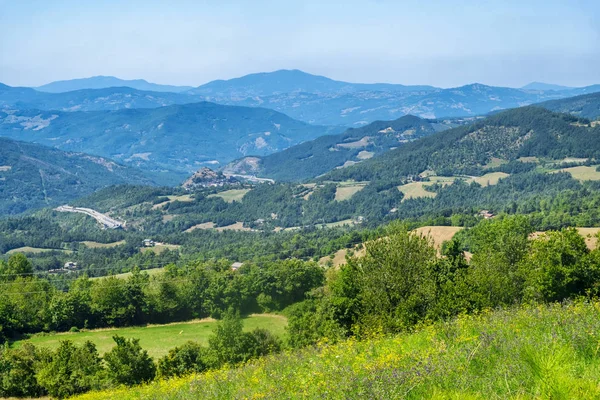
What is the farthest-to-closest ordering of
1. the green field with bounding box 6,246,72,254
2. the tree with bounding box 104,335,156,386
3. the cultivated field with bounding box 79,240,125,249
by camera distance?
the cultivated field with bounding box 79,240,125,249
the green field with bounding box 6,246,72,254
the tree with bounding box 104,335,156,386

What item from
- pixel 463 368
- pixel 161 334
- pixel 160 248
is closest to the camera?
pixel 463 368

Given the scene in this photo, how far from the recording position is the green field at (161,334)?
56.3 m

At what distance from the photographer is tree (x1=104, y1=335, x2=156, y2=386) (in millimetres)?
29172

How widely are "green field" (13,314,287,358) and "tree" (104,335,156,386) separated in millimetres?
22091

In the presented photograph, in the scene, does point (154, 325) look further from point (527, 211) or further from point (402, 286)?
point (527, 211)

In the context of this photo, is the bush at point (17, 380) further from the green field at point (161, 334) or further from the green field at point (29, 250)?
the green field at point (29, 250)

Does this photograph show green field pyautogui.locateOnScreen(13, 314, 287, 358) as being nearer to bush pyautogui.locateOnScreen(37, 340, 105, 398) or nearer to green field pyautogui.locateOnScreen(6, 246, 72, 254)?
bush pyautogui.locateOnScreen(37, 340, 105, 398)

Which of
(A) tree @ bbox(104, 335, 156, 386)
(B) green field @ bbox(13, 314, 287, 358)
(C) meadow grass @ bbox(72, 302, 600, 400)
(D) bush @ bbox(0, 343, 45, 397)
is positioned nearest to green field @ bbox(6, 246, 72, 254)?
(B) green field @ bbox(13, 314, 287, 358)

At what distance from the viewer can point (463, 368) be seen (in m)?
7.80

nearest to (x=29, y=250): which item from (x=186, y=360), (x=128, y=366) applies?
(x=186, y=360)

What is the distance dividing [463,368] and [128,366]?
85.4 ft

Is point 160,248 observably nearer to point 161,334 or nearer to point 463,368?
point 161,334

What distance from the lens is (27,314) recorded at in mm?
63688

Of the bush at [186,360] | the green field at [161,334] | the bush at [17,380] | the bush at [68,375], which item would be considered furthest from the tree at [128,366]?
the green field at [161,334]
